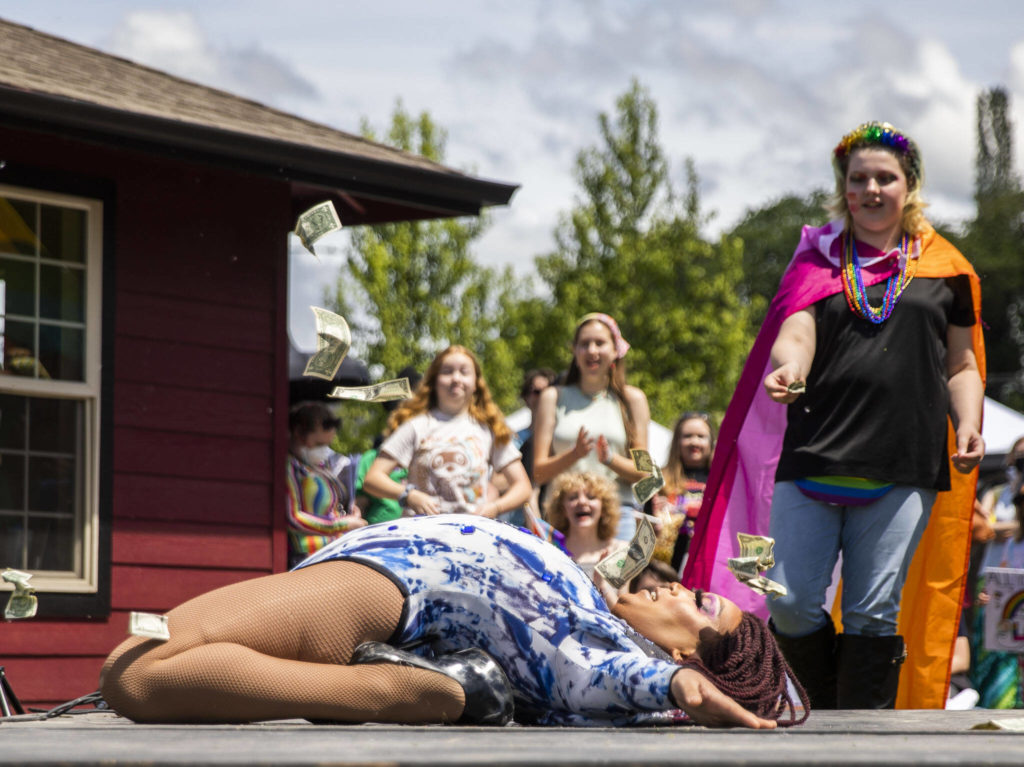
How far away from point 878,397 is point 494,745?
8.87ft

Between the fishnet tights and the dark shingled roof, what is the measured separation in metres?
3.96

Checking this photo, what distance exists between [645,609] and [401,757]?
71.4 inches

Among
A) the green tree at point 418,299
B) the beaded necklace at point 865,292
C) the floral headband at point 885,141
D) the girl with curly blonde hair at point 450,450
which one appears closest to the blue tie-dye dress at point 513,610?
the beaded necklace at point 865,292

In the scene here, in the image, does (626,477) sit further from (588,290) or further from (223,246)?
(588,290)

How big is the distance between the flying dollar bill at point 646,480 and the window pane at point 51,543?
3337 mm

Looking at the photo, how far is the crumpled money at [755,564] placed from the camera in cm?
455

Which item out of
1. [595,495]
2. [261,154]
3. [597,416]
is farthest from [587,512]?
[261,154]

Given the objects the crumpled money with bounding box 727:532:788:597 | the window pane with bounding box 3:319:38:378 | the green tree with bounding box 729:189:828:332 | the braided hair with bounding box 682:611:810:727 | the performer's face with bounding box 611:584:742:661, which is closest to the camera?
the braided hair with bounding box 682:611:810:727

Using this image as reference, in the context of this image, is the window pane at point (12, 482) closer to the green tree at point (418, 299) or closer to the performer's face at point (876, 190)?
the performer's face at point (876, 190)

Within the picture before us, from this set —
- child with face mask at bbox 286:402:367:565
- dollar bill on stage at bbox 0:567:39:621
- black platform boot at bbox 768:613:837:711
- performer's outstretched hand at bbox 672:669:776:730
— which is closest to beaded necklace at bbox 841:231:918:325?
black platform boot at bbox 768:613:837:711

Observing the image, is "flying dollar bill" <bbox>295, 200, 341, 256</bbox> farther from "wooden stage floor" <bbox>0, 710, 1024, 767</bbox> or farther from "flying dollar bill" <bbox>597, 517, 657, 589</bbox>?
"wooden stage floor" <bbox>0, 710, 1024, 767</bbox>

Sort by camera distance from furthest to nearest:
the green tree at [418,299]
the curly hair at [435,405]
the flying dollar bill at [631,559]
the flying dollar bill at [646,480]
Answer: the green tree at [418,299], the curly hair at [435,405], the flying dollar bill at [646,480], the flying dollar bill at [631,559]

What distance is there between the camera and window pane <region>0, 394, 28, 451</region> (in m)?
7.29

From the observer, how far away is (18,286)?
24.2ft
